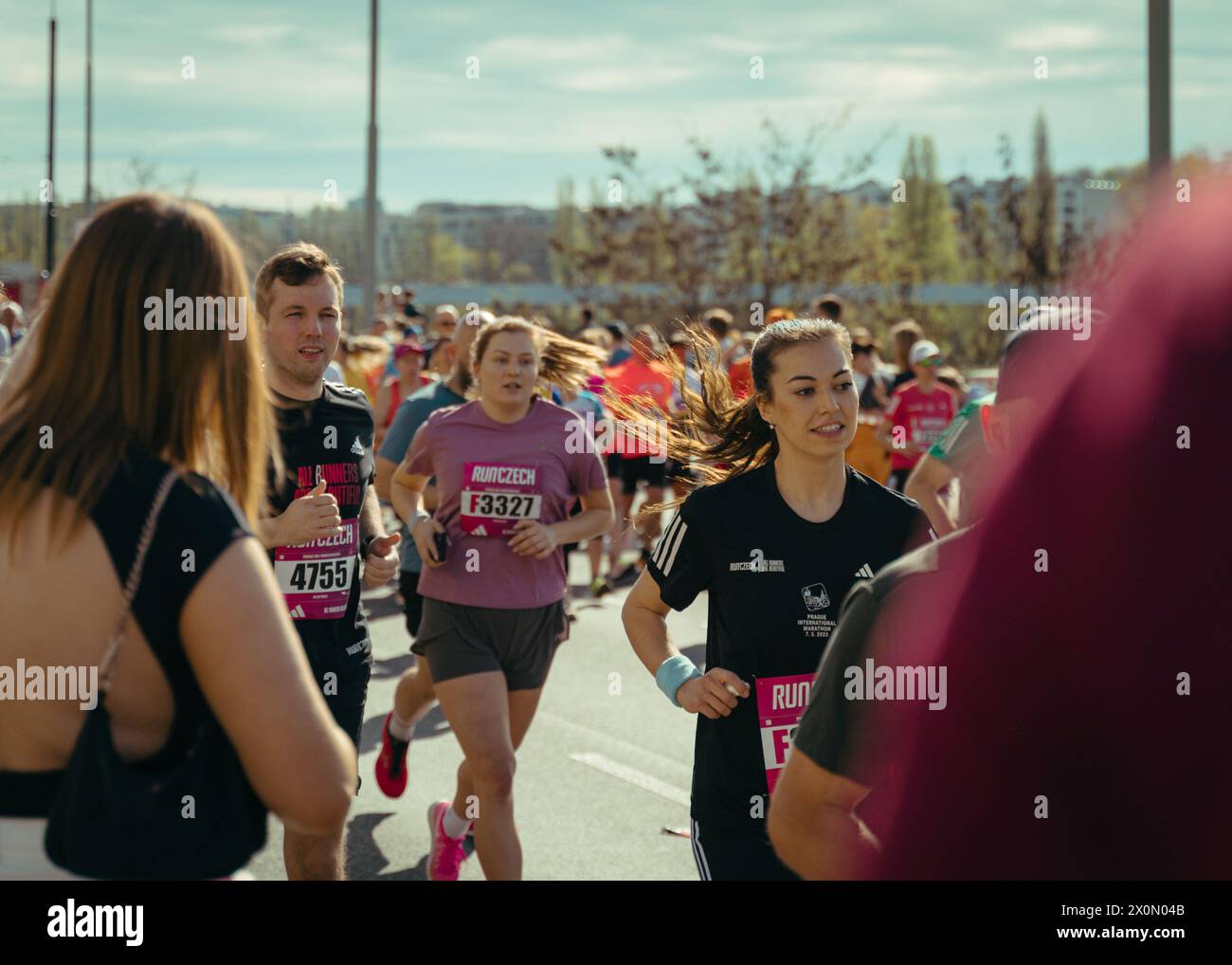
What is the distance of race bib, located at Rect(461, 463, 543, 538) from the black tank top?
3702 millimetres

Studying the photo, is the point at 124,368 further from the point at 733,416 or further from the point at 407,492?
the point at 407,492

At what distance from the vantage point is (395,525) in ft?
55.0

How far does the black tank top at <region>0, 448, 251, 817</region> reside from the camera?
1995 millimetres

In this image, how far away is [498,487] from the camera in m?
5.88

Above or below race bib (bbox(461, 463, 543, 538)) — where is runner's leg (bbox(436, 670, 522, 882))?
below

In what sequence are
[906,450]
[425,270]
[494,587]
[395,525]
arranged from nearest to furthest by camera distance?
[494,587] → [906,450] → [395,525] → [425,270]

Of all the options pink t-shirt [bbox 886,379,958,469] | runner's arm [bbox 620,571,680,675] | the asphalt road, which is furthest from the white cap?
runner's arm [bbox 620,571,680,675]

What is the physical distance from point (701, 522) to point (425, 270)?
467 ft

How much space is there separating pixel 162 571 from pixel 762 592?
2.03 metres

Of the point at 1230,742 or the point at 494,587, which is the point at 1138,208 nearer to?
the point at 1230,742

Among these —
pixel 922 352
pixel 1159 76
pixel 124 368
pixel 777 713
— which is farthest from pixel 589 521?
pixel 922 352

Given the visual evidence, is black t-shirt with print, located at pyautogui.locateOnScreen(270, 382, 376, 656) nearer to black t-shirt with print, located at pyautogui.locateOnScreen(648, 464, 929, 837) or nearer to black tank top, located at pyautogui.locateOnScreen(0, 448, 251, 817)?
black t-shirt with print, located at pyautogui.locateOnScreen(648, 464, 929, 837)

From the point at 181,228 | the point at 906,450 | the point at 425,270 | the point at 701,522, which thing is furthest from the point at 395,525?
the point at 425,270

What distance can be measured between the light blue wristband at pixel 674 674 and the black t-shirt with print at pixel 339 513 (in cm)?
120
